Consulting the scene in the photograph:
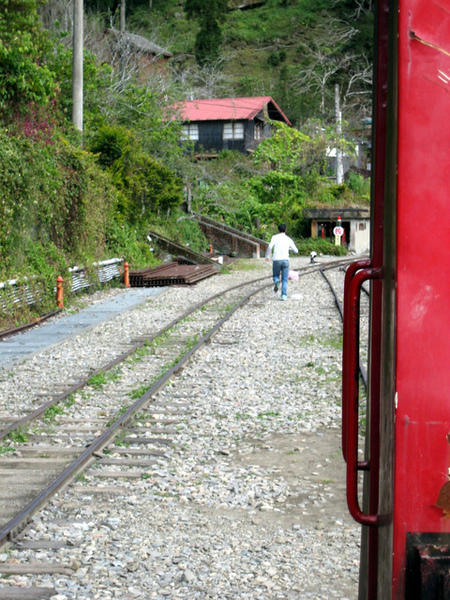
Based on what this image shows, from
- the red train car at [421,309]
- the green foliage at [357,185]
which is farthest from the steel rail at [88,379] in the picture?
the green foliage at [357,185]

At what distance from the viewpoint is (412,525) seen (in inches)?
72.0

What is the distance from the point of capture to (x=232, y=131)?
200 feet

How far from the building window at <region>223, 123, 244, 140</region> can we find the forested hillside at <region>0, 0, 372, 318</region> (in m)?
3.39

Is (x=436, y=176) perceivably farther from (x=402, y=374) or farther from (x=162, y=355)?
(x=162, y=355)

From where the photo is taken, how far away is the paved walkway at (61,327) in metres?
13.3

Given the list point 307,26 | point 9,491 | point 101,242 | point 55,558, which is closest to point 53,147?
point 101,242

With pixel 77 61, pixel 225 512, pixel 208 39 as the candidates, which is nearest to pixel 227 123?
pixel 208 39

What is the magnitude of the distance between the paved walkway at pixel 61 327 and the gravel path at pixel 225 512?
2.32 meters

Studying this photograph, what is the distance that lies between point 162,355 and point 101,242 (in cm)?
1313

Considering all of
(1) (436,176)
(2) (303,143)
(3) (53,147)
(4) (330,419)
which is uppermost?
(2) (303,143)

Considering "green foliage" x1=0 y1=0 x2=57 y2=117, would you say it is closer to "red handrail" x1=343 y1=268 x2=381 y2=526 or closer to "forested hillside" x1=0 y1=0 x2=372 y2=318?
"forested hillside" x1=0 y1=0 x2=372 y2=318

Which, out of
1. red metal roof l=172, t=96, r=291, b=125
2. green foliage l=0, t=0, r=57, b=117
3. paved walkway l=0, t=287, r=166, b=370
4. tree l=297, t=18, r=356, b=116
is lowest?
paved walkway l=0, t=287, r=166, b=370

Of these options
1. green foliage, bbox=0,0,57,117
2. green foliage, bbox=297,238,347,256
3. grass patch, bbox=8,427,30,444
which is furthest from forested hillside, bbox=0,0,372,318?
grass patch, bbox=8,427,30,444

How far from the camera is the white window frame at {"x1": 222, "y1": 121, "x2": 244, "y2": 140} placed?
2391 inches
